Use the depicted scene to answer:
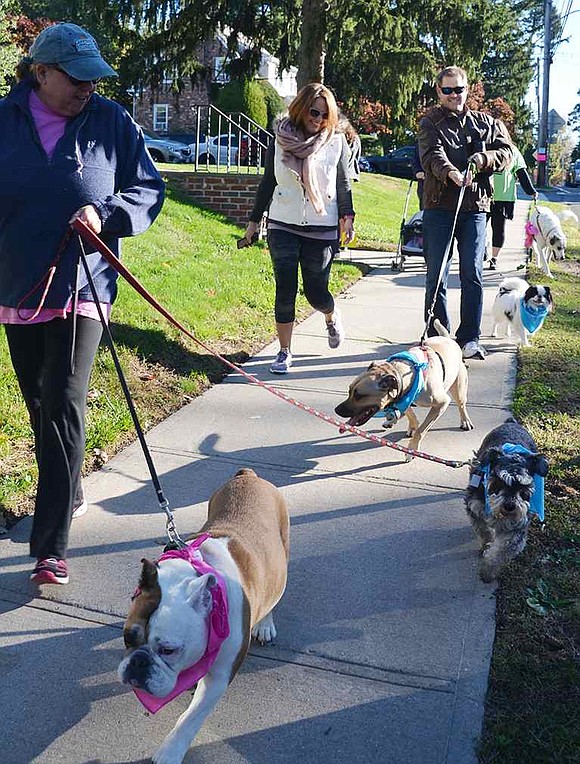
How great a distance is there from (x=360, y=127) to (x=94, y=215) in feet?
126

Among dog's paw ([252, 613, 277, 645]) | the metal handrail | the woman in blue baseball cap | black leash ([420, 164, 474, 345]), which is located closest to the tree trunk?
the metal handrail

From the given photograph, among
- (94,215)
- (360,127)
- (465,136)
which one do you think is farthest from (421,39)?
(360,127)

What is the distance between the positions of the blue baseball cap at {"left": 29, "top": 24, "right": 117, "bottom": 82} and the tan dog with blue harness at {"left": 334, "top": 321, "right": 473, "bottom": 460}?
2.20 metres

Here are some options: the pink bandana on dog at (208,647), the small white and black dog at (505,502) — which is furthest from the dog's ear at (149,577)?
the small white and black dog at (505,502)

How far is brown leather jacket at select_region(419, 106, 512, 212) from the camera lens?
6.43 meters

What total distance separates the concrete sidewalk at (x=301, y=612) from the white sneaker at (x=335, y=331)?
4.23ft

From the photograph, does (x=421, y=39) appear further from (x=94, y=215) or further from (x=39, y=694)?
(x=39, y=694)

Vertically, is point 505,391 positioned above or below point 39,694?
above

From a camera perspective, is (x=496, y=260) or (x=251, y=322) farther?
(x=496, y=260)

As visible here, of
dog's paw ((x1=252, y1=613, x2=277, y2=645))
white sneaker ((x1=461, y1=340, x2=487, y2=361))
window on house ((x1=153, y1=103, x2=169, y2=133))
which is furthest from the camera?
window on house ((x1=153, y1=103, x2=169, y2=133))

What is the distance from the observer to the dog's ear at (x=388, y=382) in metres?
4.49

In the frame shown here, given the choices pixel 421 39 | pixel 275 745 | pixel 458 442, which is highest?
pixel 421 39

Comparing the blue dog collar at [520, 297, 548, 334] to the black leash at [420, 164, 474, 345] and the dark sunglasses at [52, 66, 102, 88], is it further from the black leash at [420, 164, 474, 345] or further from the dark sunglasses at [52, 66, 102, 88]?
the dark sunglasses at [52, 66, 102, 88]

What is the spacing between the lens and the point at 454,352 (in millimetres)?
5184
